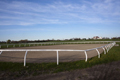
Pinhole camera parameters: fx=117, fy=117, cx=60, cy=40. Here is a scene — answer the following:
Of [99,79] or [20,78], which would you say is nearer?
[99,79]

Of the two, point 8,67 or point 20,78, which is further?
point 8,67

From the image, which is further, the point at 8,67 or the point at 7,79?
the point at 8,67

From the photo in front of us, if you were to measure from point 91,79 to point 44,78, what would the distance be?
68.1 inches

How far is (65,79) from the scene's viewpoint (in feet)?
13.8

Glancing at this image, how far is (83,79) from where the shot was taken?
4.25m

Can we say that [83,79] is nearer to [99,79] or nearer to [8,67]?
[99,79]

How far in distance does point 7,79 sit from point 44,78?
1.42 metres

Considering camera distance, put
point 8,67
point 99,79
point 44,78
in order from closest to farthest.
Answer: point 99,79 < point 44,78 < point 8,67

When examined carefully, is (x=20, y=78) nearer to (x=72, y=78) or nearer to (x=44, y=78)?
(x=44, y=78)

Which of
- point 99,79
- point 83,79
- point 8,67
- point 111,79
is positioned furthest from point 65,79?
point 8,67

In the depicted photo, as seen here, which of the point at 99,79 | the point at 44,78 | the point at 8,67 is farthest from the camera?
the point at 8,67

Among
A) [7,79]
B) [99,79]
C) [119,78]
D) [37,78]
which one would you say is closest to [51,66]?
[37,78]

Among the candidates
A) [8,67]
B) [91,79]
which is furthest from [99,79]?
[8,67]

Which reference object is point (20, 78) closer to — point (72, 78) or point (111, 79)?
point (72, 78)
